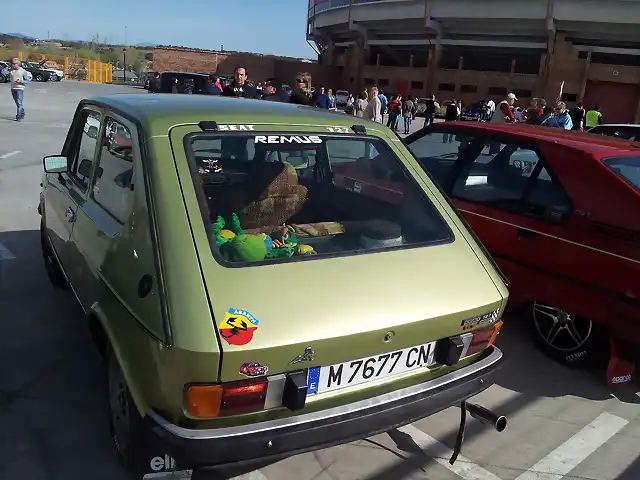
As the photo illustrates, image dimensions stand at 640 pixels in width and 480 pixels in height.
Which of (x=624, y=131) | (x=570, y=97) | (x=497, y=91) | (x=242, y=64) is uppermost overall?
(x=242, y=64)

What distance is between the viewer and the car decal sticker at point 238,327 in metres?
1.87

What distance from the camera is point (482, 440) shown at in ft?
10.1

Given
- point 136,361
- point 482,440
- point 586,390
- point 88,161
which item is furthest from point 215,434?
point 586,390

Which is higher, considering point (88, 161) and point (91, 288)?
point (88, 161)

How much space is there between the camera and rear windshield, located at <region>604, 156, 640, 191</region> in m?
3.62

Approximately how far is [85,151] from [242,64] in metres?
54.7

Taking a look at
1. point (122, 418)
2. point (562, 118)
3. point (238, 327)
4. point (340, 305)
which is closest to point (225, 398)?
point (238, 327)

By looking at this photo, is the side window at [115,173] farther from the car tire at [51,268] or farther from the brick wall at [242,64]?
the brick wall at [242,64]

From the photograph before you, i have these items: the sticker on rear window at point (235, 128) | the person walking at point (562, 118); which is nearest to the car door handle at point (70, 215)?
the sticker on rear window at point (235, 128)

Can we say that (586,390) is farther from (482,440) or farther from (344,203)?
(344,203)

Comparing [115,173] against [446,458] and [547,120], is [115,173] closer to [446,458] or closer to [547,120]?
[446,458]

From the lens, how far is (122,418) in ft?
8.04

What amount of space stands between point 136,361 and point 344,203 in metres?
1.34

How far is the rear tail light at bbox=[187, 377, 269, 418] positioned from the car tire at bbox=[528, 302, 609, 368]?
2.65 meters
